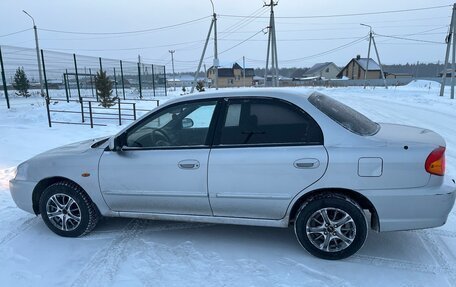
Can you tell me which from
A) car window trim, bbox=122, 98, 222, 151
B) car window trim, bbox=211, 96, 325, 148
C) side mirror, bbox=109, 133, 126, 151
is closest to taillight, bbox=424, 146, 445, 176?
car window trim, bbox=211, 96, 325, 148

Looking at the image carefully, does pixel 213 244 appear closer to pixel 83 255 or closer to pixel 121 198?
pixel 121 198

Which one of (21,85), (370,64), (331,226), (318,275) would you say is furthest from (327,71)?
(318,275)

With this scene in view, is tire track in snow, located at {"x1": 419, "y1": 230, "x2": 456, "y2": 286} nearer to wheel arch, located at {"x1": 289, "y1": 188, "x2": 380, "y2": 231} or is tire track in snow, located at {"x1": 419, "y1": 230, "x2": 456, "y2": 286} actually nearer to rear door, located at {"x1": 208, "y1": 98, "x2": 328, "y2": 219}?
wheel arch, located at {"x1": 289, "y1": 188, "x2": 380, "y2": 231}

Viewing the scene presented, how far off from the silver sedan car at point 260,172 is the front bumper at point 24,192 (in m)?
0.03

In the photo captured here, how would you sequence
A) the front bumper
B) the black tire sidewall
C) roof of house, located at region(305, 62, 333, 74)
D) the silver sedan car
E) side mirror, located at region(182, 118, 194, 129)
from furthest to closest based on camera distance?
roof of house, located at region(305, 62, 333, 74), the front bumper, the black tire sidewall, side mirror, located at region(182, 118, 194, 129), the silver sedan car

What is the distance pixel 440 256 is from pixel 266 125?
2072mm

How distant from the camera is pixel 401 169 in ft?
9.69

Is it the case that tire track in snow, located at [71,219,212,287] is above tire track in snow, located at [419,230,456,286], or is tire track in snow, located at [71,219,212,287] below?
below

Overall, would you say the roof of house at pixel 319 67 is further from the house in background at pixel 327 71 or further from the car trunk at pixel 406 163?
the car trunk at pixel 406 163

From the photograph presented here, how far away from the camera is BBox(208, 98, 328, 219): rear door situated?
3.13 meters

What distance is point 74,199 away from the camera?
12.5 feet

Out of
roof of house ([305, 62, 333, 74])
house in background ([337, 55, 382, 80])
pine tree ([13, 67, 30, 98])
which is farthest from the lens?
roof of house ([305, 62, 333, 74])

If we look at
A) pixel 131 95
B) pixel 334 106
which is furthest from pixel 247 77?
pixel 334 106

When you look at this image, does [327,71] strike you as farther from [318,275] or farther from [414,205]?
[318,275]
